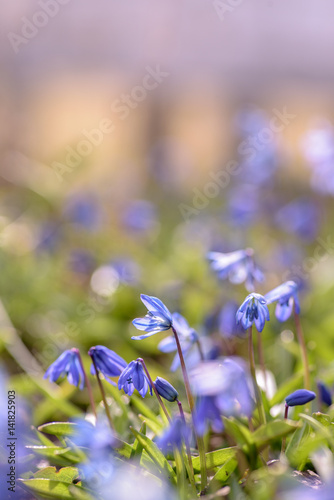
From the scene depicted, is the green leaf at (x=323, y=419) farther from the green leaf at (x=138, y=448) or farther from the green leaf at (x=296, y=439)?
the green leaf at (x=138, y=448)

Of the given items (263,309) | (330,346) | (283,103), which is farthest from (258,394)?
(283,103)

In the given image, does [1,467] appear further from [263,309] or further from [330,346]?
[330,346]

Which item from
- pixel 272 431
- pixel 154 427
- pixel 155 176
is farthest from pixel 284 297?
pixel 155 176

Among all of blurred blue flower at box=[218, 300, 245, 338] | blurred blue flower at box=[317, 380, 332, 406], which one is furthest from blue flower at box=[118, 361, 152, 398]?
blurred blue flower at box=[218, 300, 245, 338]

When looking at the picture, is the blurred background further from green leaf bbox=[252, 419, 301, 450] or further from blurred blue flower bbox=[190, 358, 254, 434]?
blurred blue flower bbox=[190, 358, 254, 434]

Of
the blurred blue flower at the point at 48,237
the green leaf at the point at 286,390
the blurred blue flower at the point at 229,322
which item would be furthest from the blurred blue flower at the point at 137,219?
the green leaf at the point at 286,390

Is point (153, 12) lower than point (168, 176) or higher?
higher

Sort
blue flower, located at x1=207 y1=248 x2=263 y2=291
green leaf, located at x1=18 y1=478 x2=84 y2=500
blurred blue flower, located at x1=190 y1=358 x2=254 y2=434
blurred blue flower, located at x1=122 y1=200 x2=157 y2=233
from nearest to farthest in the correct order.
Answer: blurred blue flower, located at x1=190 y1=358 x2=254 y2=434 → green leaf, located at x1=18 y1=478 x2=84 y2=500 → blue flower, located at x1=207 y1=248 x2=263 y2=291 → blurred blue flower, located at x1=122 y1=200 x2=157 y2=233

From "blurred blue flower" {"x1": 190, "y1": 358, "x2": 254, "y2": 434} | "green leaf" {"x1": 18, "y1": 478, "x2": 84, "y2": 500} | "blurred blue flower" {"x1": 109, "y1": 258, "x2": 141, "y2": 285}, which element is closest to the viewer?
"blurred blue flower" {"x1": 190, "y1": 358, "x2": 254, "y2": 434}
